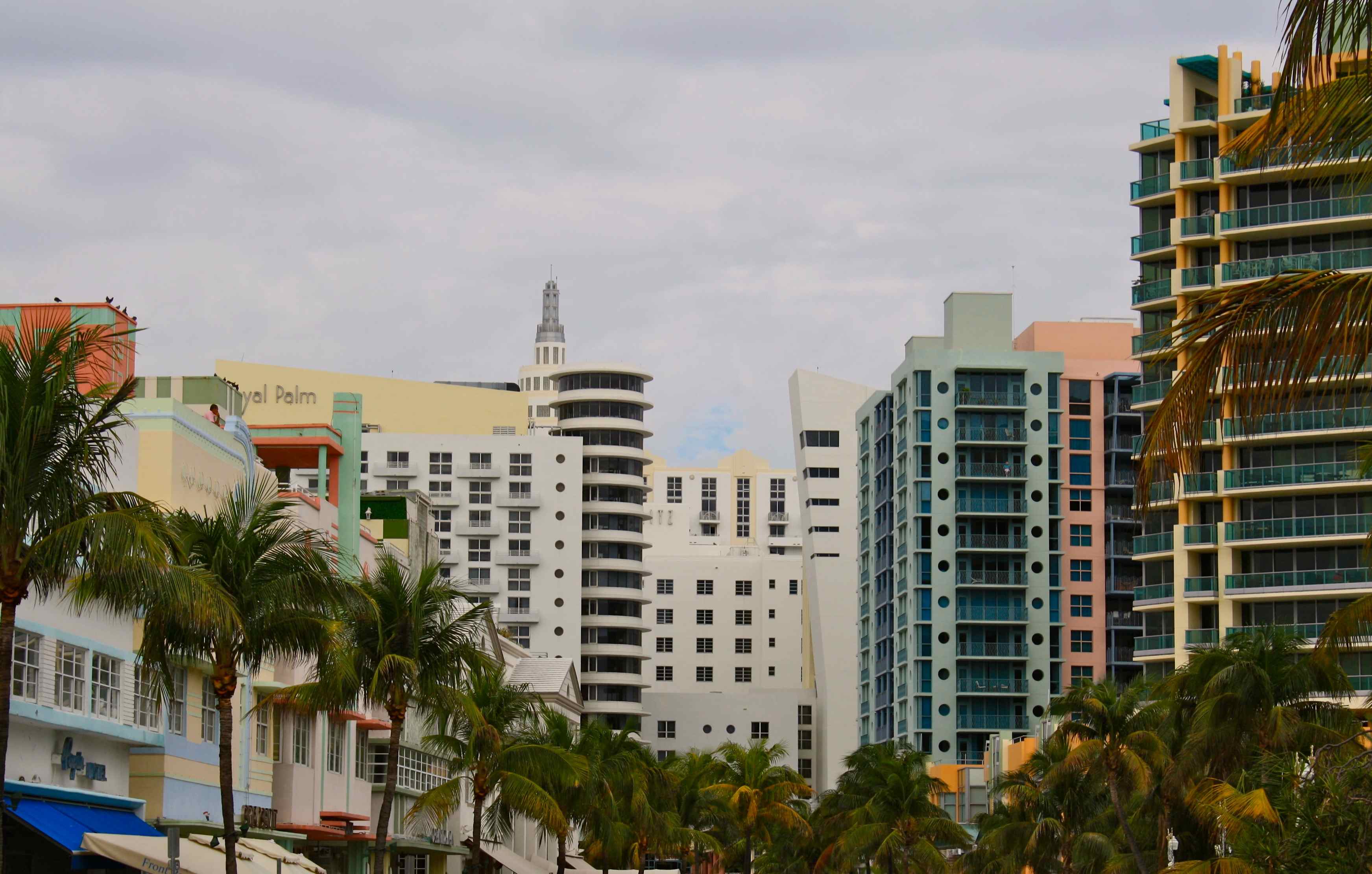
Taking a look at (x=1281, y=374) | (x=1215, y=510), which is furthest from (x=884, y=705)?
(x=1281, y=374)

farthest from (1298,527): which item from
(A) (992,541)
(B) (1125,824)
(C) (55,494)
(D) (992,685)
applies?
(C) (55,494)

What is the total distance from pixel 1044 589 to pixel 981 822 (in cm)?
4227

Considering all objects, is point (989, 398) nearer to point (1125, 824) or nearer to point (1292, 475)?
point (1292, 475)

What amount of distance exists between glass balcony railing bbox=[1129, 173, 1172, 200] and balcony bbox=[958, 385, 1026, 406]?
103 feet

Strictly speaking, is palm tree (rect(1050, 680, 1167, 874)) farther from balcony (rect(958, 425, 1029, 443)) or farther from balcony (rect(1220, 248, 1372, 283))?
balcony (rect(958, 425, 1029, 443))

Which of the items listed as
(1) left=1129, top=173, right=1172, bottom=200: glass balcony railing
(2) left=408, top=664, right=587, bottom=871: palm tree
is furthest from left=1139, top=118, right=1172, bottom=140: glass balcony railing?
(2) left=408, top=664, right=587, bottom=871: palm tree

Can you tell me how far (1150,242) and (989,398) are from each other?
105ft

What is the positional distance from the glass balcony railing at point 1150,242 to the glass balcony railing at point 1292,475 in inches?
467

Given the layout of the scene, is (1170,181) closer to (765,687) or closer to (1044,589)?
(1044,589)

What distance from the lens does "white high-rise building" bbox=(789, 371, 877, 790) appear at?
152m

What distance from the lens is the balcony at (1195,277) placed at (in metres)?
86.6

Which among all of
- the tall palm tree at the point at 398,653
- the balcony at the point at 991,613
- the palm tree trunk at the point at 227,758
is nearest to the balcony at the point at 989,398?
the balcony at the point at 991,613

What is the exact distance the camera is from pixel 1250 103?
86.1 metres

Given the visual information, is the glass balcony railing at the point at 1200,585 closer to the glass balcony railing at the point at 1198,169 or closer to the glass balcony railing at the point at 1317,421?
the glass balcony railing at the point at 1317,421
